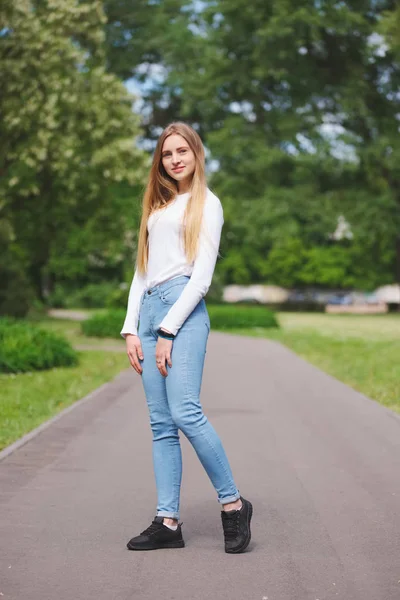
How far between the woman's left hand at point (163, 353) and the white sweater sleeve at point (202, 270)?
0.07 metres

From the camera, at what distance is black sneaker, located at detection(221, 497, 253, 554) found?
412cm

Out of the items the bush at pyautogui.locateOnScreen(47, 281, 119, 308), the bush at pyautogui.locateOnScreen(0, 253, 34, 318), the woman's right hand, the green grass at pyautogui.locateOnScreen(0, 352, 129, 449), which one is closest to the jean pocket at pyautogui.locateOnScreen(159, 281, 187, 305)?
the woman's right hand

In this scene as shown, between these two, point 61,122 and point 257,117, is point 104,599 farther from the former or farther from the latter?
point 257,117

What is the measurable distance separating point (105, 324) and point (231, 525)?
19.7 metres

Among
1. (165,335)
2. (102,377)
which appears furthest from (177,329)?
(102,377)

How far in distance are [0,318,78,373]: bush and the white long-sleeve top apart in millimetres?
9130

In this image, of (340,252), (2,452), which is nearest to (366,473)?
(2,452)

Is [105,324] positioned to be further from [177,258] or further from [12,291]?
[177,258]

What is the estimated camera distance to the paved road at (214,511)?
12.0ft

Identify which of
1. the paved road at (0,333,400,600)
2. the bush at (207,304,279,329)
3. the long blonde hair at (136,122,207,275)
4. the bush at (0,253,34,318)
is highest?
the long blonde hair at (136,122,207,275)

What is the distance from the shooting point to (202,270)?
4.16 m

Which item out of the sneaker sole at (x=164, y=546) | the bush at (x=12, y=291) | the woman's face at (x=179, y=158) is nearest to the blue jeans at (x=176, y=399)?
the sneaker sole at (x=164, y=546)

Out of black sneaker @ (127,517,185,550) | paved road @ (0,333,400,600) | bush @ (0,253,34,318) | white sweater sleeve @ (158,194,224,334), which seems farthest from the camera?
bush @ (0,253,34,318)

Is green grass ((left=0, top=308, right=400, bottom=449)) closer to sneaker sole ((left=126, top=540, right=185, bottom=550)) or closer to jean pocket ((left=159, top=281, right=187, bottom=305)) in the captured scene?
sneaker sole ((left=126, top=540, right=185, bottom=550))
